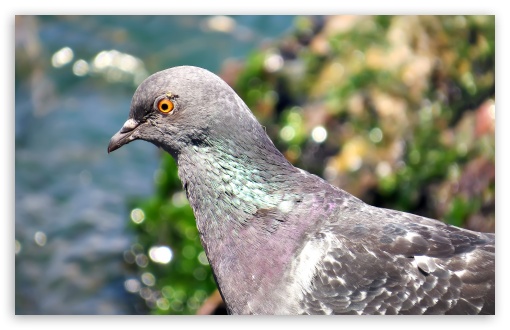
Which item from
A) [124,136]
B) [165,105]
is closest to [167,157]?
[124,136]

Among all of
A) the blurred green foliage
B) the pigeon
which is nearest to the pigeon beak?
the pigeon

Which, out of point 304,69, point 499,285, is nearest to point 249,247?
point 499,285

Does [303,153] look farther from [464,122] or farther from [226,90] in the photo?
[226,90]

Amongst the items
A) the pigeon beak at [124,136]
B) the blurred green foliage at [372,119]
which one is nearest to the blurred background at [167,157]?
the blurred green foliage at [372,119]

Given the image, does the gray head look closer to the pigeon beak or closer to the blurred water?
the pigeon beak

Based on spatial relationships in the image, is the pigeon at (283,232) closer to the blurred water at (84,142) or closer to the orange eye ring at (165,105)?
the orange eye ring at (165,105)
